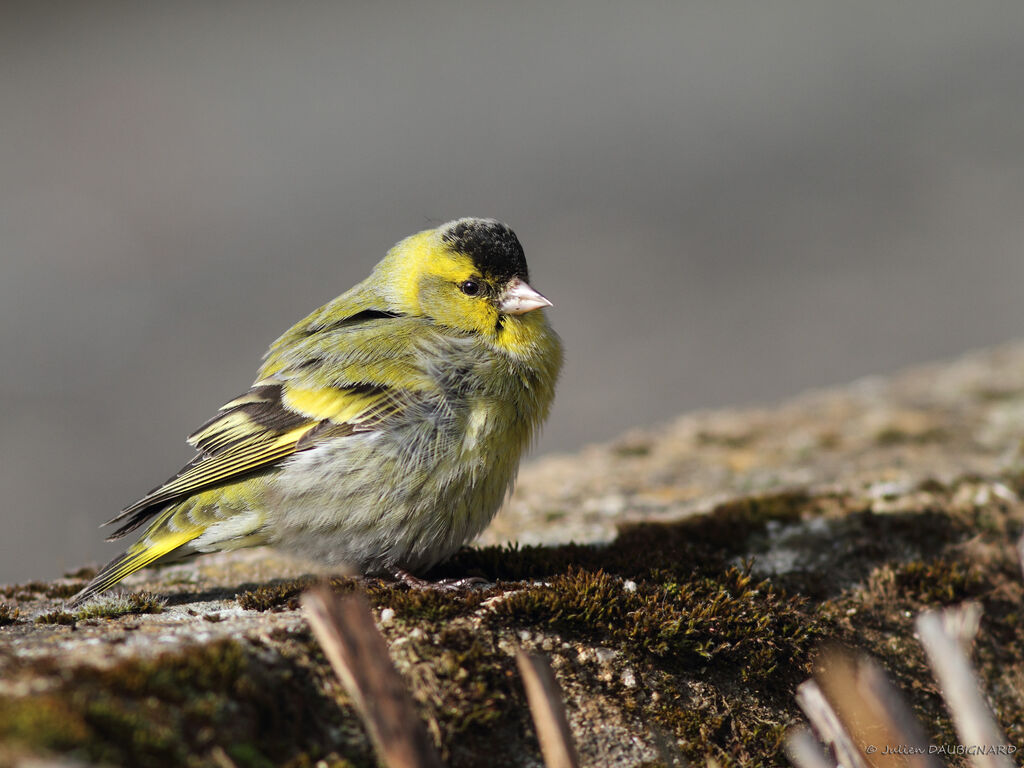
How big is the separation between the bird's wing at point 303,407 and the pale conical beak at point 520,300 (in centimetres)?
62

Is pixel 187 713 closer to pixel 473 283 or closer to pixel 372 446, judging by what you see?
pixel 372 446

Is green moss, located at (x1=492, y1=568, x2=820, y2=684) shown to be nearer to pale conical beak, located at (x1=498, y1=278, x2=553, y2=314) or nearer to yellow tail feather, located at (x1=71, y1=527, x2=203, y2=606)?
pale conical beak, located at (x1=498, y1=278, x2=553, y2=314)

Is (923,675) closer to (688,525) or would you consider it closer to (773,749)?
(773,749)

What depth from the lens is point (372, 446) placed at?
5.16m

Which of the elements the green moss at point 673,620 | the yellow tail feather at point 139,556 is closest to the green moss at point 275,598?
the yellow tail feather at point 139,556

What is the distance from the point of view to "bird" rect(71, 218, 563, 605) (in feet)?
16.8

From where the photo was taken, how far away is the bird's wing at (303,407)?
5.29m

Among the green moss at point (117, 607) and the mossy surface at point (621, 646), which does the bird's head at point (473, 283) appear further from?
the green moss at point (117, 607)

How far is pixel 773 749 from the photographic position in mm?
4465

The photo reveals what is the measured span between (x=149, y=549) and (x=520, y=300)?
2.58 metres

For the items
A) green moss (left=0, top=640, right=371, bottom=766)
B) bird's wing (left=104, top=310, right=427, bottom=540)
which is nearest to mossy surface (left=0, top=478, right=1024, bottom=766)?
green moss (left=0, top=640, right=371, bottom=766)

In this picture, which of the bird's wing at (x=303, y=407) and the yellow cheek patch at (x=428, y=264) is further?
the yellow cheek patch at (x=428, y=264)

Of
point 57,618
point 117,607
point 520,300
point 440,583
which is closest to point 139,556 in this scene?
point 117,607

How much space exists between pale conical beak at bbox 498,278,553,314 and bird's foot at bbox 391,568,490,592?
166cm
